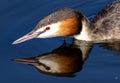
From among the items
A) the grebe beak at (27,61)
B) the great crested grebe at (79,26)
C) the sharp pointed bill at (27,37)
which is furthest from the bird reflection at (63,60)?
the sharp pointed bill at (27,37)

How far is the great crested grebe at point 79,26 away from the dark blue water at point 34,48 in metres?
0.28

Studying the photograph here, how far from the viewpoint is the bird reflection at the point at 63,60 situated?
899cm

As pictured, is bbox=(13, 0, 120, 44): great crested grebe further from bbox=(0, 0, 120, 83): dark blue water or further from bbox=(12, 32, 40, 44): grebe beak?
bbox=(0, 0, 120, 83): dark blue water

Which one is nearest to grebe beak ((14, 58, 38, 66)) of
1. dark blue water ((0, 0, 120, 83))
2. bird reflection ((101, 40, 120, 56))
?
dark blue water ((0, 0, 120, 83))

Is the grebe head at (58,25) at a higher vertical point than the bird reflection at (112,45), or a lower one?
higher

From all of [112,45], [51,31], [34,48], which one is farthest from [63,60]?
[112,45]

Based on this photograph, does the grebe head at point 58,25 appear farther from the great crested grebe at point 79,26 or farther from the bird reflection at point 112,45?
the bird reflection at point 112,45

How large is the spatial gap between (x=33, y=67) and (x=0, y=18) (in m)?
1.97

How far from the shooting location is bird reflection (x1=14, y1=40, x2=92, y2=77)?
899 centimetres

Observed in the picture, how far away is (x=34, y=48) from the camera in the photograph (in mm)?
9656

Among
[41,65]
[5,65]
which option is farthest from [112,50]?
[5,65]

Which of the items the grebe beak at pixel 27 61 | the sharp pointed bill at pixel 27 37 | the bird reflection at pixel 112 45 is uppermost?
the sharp pointed bill at pixel 27 37

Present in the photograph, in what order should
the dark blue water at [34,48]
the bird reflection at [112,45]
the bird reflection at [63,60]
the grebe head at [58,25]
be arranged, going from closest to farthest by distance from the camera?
the dark blue water at [34,48] < the bird reflection at [63,60] < the grebe head at [58,25] < the bird reflection at [112,45]

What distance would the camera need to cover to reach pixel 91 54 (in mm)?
9406
